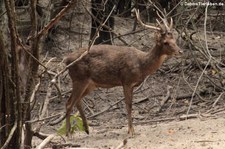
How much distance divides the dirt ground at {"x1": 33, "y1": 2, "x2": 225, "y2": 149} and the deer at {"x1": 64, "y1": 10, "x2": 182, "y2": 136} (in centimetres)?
72

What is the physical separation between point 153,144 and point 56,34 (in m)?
7.85

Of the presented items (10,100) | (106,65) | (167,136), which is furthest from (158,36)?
(10,100)

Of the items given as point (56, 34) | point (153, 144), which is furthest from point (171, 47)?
point (56, 34)

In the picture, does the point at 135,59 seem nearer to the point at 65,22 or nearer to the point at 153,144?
the point at 153,144

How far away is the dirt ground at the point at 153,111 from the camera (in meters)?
8.12

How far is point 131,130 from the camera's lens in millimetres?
9117

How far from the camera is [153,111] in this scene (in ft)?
38.9

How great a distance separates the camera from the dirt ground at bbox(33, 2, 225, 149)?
812 cm

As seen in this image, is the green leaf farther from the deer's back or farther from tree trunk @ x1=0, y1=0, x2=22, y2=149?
tree trunk @ x1=0, y1=0, x2=22, y2=149

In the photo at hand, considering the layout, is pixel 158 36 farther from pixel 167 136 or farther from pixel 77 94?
pixel 167 136

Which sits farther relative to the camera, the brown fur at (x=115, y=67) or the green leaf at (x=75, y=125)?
the brown fur at (x=115, y=67)

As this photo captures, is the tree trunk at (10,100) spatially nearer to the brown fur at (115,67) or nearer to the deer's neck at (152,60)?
the brown fur at (115,67)

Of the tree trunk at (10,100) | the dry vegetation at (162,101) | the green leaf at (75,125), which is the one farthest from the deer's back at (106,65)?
the tree trunk at (10,100)

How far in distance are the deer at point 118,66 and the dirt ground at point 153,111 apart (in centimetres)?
72
